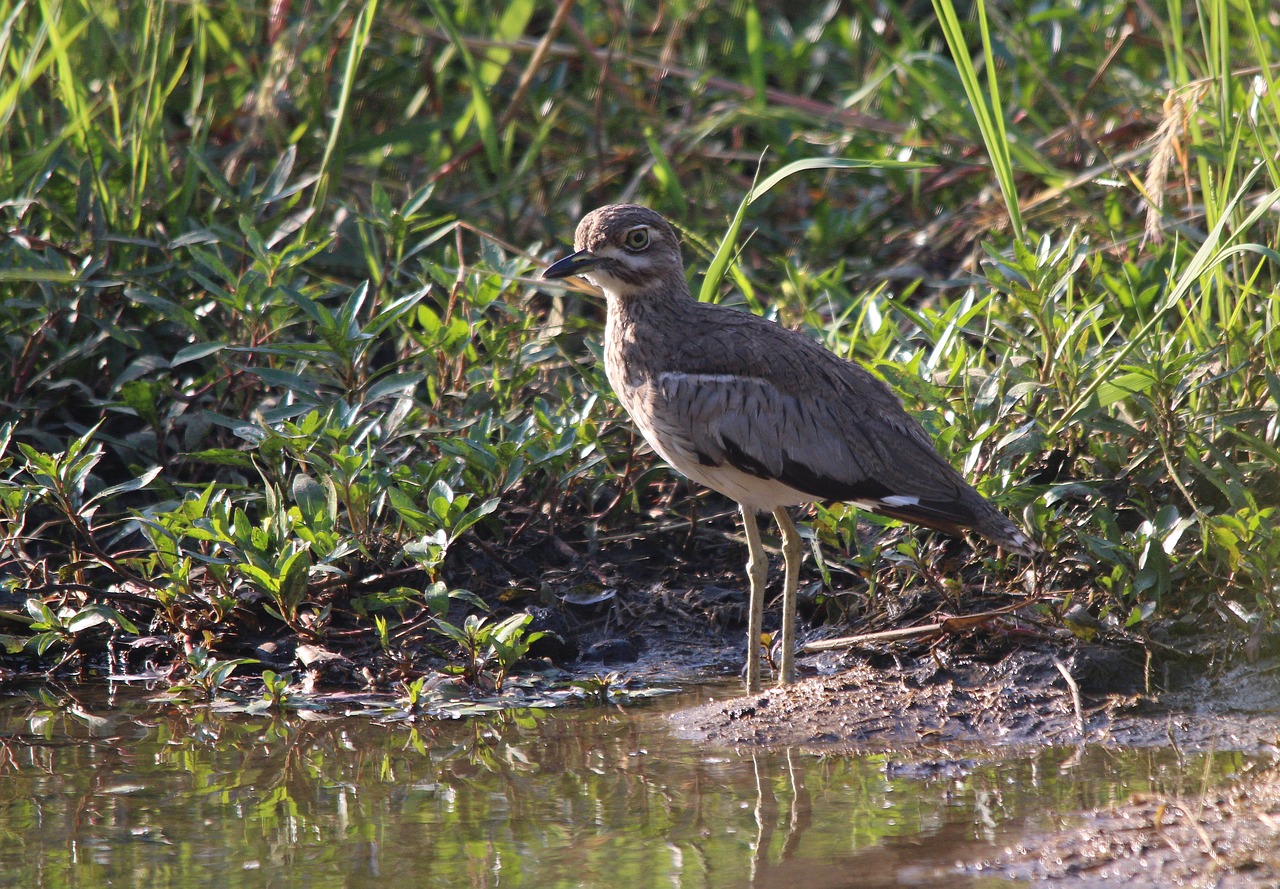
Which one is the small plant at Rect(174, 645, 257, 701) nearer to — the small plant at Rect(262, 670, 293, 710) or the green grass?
the small plant at Rect(262, 670, 293, 710)

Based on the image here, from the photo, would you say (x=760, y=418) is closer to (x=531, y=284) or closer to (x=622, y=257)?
(x=622, y=257)

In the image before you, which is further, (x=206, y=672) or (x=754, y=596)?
(x=754, y=596)

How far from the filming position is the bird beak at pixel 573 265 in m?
4.40

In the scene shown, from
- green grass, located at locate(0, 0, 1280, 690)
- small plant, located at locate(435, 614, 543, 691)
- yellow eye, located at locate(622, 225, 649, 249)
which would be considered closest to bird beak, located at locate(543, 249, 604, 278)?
yellow eye, located at locate(622, 225, 649, 249)

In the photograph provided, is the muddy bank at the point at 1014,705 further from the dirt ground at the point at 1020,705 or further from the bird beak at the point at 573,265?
the bird beak at the point at 573,265

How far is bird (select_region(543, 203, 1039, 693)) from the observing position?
3.94m

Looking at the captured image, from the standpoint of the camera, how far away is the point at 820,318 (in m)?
5.22

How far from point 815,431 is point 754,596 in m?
0.51

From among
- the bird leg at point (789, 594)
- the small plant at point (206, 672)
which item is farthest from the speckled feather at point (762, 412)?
the small plant at point (206, 672)

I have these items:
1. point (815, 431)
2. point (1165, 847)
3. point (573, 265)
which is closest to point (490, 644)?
point (815, 431)

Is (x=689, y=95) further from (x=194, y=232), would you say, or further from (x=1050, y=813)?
(x=1050, y=813)

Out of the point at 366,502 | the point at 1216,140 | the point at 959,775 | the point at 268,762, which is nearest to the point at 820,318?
the point at 1216,140

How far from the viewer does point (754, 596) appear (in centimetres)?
417

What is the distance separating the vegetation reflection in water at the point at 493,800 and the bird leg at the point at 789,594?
1.48 feet
